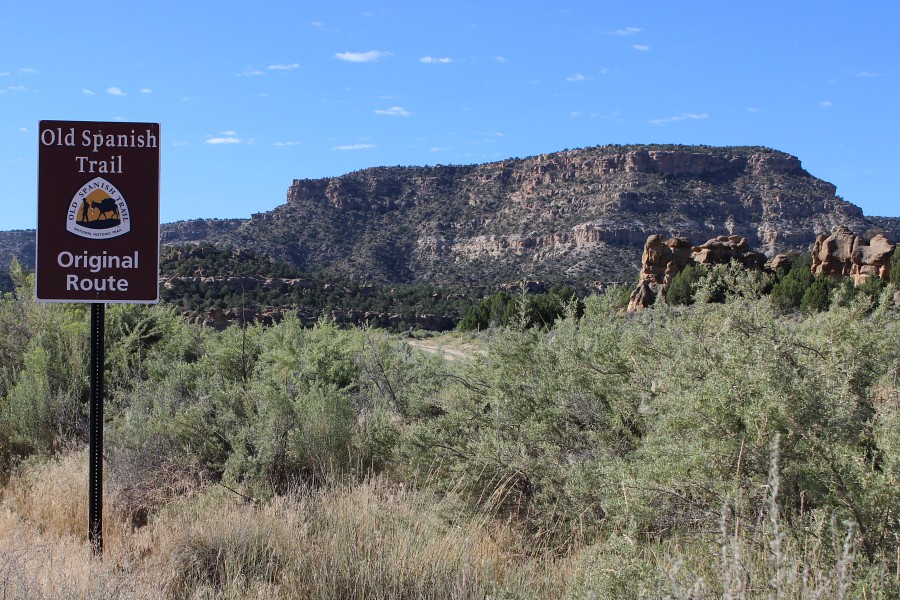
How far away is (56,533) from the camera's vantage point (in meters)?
4.41

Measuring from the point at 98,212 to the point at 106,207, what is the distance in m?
0.05

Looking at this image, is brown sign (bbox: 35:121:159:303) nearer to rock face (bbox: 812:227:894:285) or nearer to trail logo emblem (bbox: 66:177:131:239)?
trail logo emblem (bbox: 66:177:131:239)

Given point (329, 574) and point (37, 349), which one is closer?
→ point (329, 574)

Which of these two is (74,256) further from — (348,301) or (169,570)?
(348,301)

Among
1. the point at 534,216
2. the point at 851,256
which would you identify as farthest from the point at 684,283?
the point at 534,216

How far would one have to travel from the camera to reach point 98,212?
4.09 m

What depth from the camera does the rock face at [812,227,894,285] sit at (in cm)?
4134

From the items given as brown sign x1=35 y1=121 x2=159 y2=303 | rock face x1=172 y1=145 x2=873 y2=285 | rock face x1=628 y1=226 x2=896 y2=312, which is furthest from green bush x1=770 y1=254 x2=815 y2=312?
brown sign x1=35 y1=121 x2=159 y2=303

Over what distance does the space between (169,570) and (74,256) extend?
1841mm

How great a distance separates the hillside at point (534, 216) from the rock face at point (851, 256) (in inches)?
940

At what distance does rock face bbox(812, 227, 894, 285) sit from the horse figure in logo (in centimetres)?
4354

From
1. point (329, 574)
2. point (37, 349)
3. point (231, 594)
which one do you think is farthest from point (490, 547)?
point (37, 349)

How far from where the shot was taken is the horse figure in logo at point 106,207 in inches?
161

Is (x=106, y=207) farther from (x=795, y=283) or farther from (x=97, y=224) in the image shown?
(x=795, y=283)
